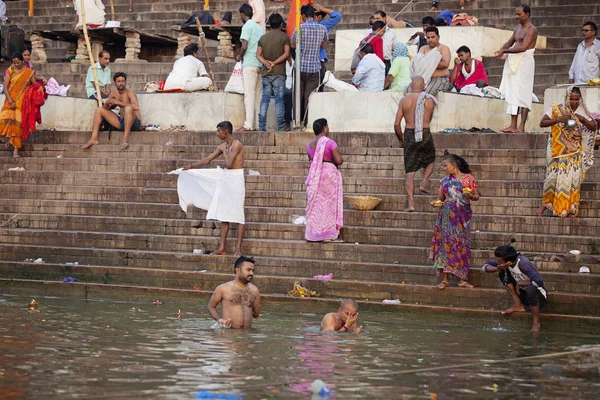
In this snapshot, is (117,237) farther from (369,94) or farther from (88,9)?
(88,9)

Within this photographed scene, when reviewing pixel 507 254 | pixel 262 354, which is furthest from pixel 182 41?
pixel 262 354

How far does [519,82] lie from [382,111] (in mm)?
1877

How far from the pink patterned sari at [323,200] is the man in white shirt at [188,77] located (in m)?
4.43

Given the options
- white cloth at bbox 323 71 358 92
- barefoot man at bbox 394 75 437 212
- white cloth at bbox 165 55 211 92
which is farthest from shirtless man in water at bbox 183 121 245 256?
white cloth at bbox 165 55 211 92

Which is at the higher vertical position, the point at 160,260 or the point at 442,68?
the point at 442,68

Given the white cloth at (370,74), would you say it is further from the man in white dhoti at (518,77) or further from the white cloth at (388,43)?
the man in white dhoti at (518,77)

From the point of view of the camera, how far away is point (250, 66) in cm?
1650

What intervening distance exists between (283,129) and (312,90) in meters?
0.69

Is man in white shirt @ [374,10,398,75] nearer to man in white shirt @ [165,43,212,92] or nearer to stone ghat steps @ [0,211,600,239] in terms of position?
man in white shirt @ [165,43,212,92]

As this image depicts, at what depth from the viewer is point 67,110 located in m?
17.2

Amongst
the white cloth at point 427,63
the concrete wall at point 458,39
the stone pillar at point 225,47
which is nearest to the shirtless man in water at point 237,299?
the white cloth at point 427,63

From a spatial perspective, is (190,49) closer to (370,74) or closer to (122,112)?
(122,112)

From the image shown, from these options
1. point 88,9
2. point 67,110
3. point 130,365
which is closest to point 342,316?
point 130,365

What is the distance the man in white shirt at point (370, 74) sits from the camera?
1630 cm
